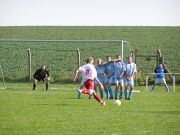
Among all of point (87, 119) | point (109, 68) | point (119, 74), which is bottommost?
point (87, 119)

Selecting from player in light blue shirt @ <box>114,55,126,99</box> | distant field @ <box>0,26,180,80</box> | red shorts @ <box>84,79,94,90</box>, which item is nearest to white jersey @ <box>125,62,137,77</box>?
player in light blue shirt @ <box>114,55,126,99</box>

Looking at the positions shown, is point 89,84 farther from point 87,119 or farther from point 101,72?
point 87,119

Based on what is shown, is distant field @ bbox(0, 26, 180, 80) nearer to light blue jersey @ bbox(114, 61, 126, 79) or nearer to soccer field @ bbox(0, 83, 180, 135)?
light blue jersey @ bbox(114, 61, 126, 79)

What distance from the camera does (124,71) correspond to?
92.7 ft

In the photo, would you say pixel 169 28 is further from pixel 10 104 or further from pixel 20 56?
pixel 10 104

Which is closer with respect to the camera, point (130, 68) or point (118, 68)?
point (130, 68)

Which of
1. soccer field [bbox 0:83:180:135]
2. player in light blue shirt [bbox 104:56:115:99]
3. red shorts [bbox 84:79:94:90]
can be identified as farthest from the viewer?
player in light blue shirt [bbox 104:56:115:99]

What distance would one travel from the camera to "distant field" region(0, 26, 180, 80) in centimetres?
4956

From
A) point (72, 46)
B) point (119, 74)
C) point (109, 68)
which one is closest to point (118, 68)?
point (119, 74)

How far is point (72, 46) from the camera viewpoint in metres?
60.4

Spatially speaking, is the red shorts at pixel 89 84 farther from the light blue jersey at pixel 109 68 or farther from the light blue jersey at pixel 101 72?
the light blue jersey at pixel 101 72

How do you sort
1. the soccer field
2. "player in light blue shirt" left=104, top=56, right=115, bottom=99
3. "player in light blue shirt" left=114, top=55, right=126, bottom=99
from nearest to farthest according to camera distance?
the soccer field → "player in light blue shirt" left=114, top=55, right=126, bottom=99 → "player in light blue shirt" left=104, top=56, right=115, bottom=99

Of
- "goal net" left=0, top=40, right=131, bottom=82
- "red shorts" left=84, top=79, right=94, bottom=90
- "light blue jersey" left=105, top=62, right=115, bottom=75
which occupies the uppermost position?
"light blue jersey" left=105, top=62, right=115, bottom=75

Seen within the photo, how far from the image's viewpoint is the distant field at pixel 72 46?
49562mm
